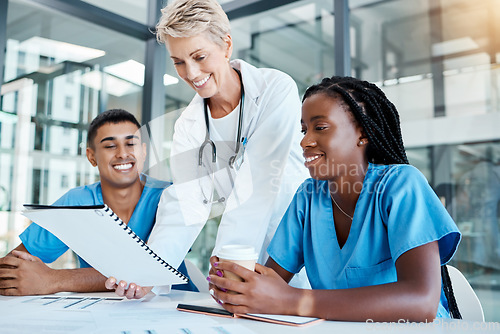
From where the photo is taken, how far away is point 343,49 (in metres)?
1.94

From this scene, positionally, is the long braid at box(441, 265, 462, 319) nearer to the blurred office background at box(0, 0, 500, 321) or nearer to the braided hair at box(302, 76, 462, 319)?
the braided hair at box(302, 76, 462, 319)

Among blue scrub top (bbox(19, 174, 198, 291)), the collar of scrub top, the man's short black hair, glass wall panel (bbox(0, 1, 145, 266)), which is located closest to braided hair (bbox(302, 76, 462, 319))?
the collar of scrub top

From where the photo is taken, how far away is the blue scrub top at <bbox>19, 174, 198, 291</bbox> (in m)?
1.44

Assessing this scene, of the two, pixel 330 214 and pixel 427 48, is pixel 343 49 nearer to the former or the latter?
pixel 427 48

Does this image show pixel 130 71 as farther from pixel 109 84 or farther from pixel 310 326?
pixel 310 326

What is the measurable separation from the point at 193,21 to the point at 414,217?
855 millimetres

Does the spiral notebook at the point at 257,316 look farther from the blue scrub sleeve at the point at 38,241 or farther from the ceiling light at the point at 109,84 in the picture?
the ceiling light at the point at 109,84

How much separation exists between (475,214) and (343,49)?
96 centimetres

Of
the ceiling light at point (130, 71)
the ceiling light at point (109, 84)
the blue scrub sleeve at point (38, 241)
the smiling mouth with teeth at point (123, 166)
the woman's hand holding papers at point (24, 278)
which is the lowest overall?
the woman's hand holding papers at point (24, 278)

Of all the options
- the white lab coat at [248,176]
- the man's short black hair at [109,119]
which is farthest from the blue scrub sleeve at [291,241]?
the man's short black hair at [109,119]

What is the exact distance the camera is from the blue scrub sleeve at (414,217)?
0.85m

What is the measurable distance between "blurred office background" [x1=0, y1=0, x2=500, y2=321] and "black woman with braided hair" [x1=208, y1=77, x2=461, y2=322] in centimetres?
91

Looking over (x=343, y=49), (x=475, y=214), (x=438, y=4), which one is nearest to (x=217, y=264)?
(x=343, y=49)

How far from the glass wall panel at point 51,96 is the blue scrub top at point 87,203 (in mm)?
809
